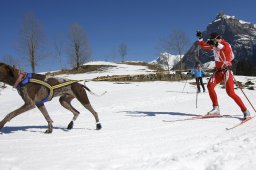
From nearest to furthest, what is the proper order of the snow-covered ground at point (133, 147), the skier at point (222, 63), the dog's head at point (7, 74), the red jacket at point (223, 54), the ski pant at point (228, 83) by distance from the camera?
the snow-covered ground at point (133, 147) < the dog's head at point (7, 74) < the ski pant at point (228, 83) < the skier at point (222, 63) < the red jacket at point (223, 54)

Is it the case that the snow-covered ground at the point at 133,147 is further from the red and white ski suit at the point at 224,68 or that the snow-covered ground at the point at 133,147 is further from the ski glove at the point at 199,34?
the ski glove at the point at 199,34

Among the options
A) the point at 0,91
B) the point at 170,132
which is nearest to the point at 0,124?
the point at 170,132

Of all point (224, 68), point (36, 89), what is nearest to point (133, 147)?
point (36, 89)

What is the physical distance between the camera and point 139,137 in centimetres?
660

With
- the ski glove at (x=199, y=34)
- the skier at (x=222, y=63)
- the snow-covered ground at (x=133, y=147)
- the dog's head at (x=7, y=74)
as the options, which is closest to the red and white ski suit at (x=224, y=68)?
Answer: the skier at (x=222, y=63)

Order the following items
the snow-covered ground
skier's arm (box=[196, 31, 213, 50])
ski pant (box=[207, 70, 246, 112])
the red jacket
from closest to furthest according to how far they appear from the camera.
A: 1. the snow-covered ground
2. ski pant (box=[207, 70, 246, 112])
3. the red jacket
4. skier's arm (box=[196, 31, 213, 50])

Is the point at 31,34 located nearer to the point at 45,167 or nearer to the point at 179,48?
the point at 179,48

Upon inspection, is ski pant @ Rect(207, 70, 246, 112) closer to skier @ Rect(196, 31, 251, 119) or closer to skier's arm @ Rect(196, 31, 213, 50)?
skier @ Rect(196, 31, 251, 119)

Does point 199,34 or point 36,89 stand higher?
point 199,34

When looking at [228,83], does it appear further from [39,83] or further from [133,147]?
[39,83]

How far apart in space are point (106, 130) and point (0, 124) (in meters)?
2.49

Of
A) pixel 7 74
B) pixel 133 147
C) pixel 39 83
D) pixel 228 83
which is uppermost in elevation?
pixel 7 74

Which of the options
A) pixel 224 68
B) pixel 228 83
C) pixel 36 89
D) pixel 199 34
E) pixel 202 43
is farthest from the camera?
pixel 199 34

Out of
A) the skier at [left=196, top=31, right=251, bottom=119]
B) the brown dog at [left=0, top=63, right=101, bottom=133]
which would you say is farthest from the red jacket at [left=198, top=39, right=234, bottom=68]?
the brown dog at [left=0, top=63, right=101, bottom=133]
